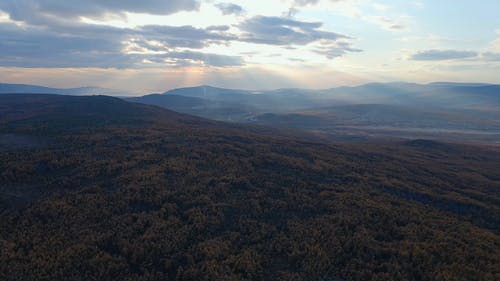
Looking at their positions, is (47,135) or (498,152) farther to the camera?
(498,152)

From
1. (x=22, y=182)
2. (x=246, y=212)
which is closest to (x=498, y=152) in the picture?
(x=246, y=212)

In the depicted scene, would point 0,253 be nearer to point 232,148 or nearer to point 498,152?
point 232,148

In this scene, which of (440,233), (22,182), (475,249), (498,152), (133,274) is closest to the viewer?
(133,274)

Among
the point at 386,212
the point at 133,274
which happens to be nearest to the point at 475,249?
the point at 386,212

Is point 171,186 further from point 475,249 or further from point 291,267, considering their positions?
point 475,249

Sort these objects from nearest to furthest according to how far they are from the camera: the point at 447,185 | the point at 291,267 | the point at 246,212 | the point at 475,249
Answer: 1. the point at 291,267
2. the point at 475,249
3. the point at 246,212
4. the point at 447,185

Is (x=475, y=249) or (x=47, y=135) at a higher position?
(x=47, y=135)
